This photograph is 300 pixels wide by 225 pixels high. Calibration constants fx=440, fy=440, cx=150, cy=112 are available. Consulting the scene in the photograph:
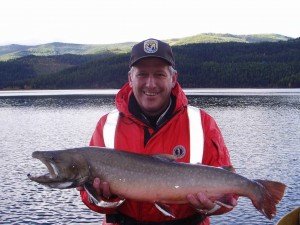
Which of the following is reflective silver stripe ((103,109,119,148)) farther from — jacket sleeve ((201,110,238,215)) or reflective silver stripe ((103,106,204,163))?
jacket sleeve ((201,110,238,215))

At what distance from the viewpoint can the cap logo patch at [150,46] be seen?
5434 mm

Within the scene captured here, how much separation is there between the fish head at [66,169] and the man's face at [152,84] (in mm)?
1031

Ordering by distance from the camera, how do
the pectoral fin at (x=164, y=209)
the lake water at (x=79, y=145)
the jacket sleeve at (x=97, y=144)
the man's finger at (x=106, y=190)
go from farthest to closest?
1. the lake water at (x=79, y=145)
2. the jacket sleeve at (x=97, y=144)
3. the man's finger at (x=106, y=190)
4. the pectoral fin at (x=164, y=209)

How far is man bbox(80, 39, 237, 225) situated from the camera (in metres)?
5.14

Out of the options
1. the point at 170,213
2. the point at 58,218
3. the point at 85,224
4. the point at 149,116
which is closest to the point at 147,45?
the point at 149,116

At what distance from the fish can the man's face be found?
659 millimetres

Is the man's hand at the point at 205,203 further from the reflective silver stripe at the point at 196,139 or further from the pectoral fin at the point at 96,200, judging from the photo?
the pectoral fin at the point at 96,200

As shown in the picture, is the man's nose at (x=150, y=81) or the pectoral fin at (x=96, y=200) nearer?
the pectoral fin at (x=96, y=200)

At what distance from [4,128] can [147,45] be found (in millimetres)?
54716

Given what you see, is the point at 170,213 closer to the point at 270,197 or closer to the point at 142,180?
the point at 142,180

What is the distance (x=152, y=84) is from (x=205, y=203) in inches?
60.3

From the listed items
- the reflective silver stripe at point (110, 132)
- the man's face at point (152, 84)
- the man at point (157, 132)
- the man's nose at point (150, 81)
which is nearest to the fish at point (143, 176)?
the man at point (157, 132)

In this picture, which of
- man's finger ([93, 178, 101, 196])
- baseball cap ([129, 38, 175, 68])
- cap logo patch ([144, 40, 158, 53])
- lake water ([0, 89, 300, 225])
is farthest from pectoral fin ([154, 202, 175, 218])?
lake water ([0, 89, 300, 225])

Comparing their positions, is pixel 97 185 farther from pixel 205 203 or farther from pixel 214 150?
pixel 214 150
